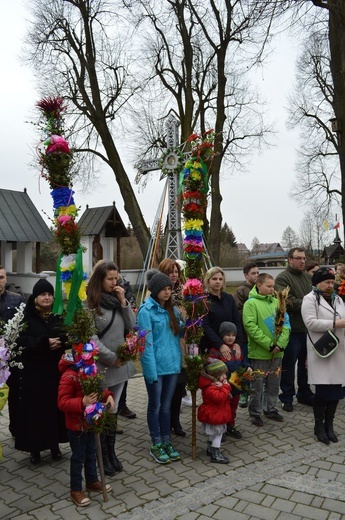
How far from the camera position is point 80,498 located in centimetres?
355

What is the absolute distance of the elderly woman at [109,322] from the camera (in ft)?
13.2

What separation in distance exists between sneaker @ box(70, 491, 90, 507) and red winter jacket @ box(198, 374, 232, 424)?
4.20 feet

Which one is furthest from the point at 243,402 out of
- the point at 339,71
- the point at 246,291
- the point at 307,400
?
the point at 339,71

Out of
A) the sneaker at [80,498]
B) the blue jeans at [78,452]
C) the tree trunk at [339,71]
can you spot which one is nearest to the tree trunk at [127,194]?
the tree trunk at [339,71]

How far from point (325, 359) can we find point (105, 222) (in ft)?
50.7

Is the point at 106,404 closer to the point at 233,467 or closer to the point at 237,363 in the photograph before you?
the point at 233,467

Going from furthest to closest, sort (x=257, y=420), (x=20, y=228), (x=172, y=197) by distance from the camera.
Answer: (x=20, y=228) < (x=172, y=197) < (x=257, y=420)

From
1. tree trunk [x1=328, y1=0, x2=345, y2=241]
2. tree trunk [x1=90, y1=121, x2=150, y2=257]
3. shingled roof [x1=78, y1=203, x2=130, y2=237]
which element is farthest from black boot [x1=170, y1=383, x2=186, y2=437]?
shingled roof [x1=78, y1=203, x2=130, y2=237]

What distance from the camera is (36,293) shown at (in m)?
4.23

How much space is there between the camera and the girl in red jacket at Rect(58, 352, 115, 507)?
3.48 metres

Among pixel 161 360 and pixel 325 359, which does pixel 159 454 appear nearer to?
pixel 161 360

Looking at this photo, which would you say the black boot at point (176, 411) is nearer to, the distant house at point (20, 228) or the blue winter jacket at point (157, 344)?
the blue winter jacket at point (157, 344)

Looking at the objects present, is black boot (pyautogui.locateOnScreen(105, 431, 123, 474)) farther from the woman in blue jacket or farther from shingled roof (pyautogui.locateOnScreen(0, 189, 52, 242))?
shingled roof (pyautogui.locateOnScreen(0, 189, 52, 242))

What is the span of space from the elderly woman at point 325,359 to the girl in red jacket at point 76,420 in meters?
2.22
